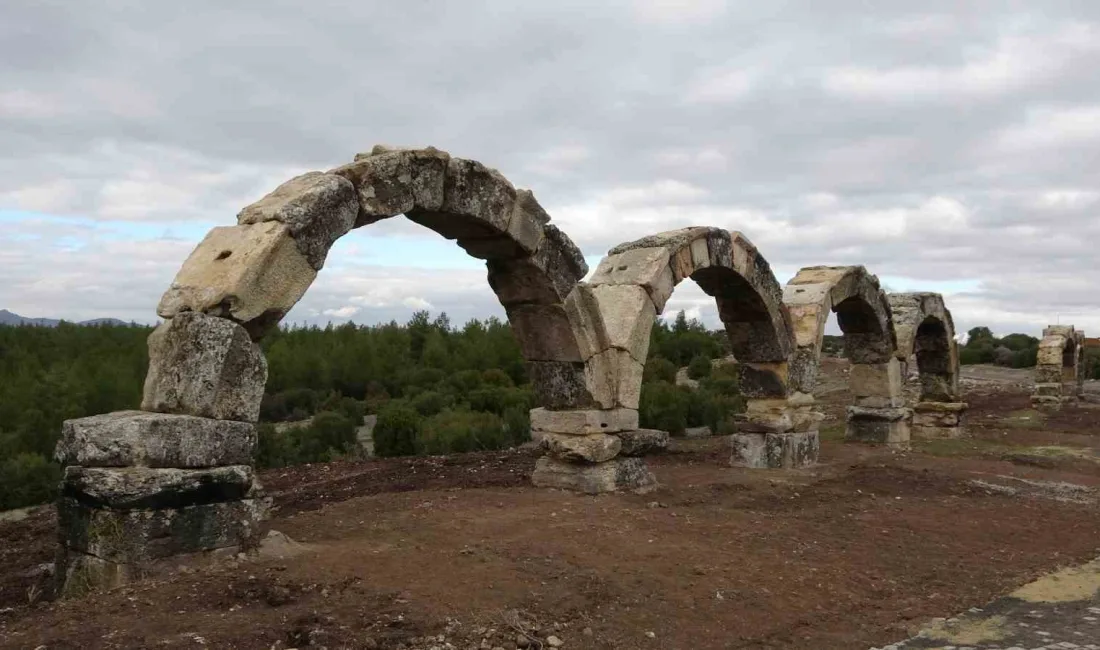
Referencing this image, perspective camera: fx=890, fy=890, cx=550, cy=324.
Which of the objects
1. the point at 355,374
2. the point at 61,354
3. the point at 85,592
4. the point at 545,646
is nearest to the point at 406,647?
the point at 545,646

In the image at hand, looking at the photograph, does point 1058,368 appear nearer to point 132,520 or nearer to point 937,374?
point 937,374

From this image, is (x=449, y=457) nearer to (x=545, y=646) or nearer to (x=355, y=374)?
(x=545, y=646)

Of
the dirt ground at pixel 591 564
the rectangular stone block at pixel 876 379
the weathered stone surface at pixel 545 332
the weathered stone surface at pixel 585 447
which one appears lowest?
the dirt ground at pixel 591 564

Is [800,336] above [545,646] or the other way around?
above

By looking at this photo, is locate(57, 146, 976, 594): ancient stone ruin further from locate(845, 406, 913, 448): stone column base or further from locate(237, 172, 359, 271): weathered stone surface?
locate(845, 406, 913, 448): stone column base

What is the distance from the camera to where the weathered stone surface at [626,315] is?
8.15 m

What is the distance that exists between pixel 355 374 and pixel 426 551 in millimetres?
14041

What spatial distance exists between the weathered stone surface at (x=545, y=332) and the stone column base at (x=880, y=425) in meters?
7.47

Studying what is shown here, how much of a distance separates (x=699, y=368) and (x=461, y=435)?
11.4 meters

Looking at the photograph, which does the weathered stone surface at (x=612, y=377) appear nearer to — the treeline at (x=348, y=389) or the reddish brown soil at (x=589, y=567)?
the reddish brown soil at (x=589, y=567)

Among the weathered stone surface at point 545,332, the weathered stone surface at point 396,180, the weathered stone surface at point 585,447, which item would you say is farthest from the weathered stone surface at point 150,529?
the weathered stone surface at point 545,332

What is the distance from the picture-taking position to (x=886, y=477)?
32.8ft

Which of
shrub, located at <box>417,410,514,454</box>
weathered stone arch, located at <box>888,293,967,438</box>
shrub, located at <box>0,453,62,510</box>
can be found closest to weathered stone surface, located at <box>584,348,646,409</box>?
shrub, located at <box>417,410,514,454</box>

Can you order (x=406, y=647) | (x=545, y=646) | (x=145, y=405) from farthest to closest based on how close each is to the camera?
1. (x=145, y=405)
2. (x=545, y=646)
3. (x=406, y=647)
